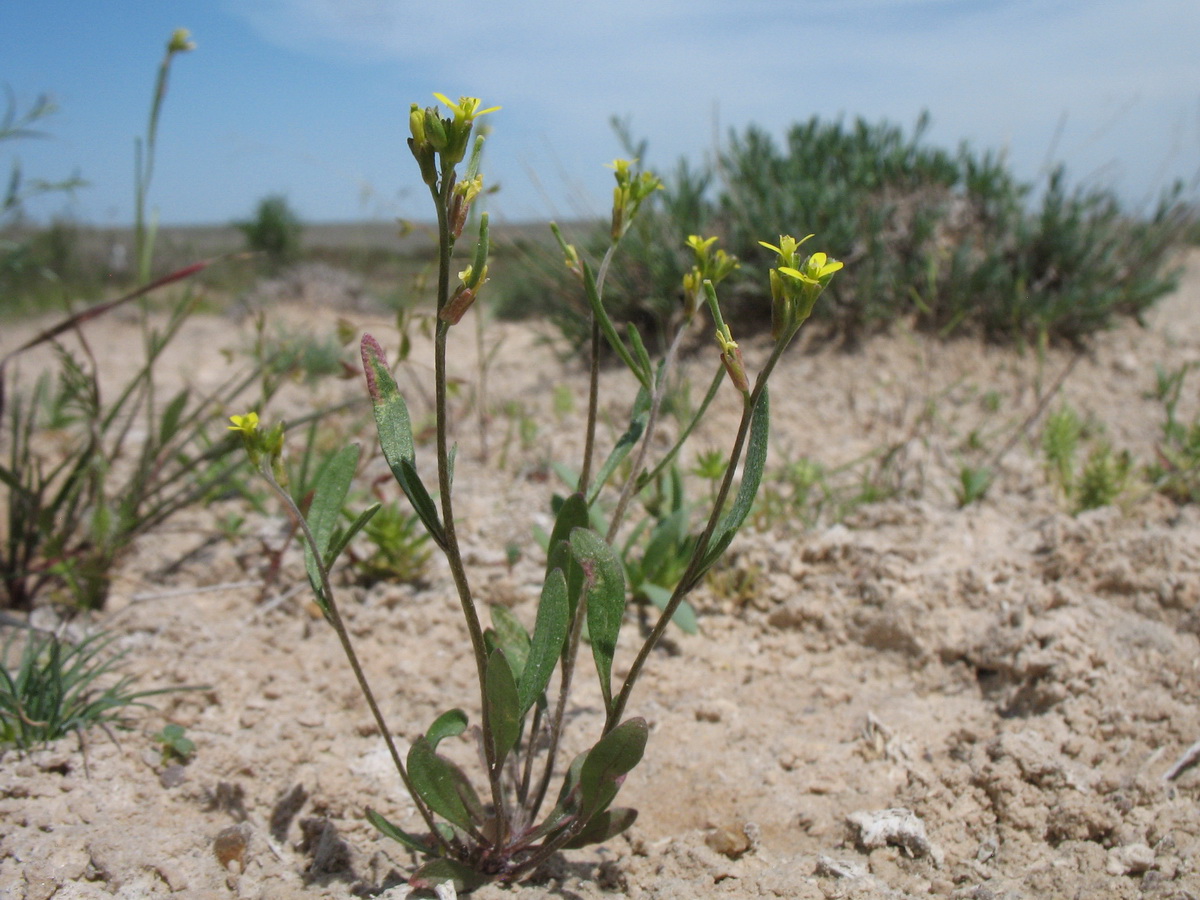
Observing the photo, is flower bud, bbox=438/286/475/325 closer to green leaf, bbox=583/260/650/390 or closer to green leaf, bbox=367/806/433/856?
green leaf, bbox=583/260/650/390

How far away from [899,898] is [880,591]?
0.94 m

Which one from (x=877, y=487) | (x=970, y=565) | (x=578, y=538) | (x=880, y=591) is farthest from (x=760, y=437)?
(x=877, y=487)

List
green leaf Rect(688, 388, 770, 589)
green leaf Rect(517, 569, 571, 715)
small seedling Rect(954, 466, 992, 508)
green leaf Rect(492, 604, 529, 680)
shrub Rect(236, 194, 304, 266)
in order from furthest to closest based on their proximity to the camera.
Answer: shrub Rect(236, 194, 304, 266) < small seedling Rect(954, 466, 992, 508) < green leaf Rect(492, 604, 529, 680) < green leaf Rect(517, 569, 571, 715) < green leaf Rect(688, 388, 770, 589)

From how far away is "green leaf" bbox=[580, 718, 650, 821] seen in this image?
125cm

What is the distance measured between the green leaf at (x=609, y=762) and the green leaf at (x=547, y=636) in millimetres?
129

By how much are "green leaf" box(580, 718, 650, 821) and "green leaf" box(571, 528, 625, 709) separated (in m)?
0.07

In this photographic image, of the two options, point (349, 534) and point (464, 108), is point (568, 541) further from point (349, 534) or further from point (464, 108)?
point (464, 108)

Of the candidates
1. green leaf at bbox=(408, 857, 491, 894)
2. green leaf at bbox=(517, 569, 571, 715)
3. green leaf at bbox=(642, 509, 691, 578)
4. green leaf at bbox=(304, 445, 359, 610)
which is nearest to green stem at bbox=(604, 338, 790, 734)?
green leaf at bbox=(517, 569, 571, 715)

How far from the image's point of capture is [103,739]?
5.81ft

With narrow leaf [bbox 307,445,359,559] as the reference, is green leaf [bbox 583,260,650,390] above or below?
above

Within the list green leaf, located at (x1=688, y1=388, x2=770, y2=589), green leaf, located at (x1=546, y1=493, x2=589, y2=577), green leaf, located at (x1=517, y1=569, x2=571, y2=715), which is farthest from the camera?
green leaf, located at (x1=546, y1=493, x2=589, y2=577)

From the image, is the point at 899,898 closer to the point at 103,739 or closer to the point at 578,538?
the point at 578,538

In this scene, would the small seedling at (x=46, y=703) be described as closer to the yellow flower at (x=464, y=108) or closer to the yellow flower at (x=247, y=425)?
the yellow flower at (x=247, y=425)

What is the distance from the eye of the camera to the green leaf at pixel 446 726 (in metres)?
1.36
